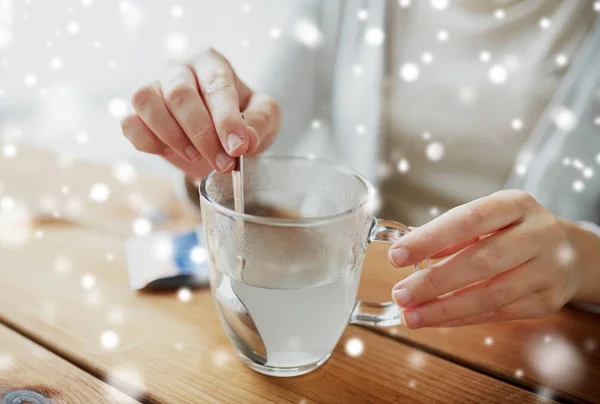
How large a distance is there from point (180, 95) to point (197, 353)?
0.23 meters

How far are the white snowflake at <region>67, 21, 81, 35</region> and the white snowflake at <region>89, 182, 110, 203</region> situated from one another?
2.90ft

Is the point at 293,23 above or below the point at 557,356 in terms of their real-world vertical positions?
above

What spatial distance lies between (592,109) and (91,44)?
4.06 feet

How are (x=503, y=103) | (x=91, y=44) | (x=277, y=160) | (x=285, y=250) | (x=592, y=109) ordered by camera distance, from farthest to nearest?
(x=91, y=44) → (x=503, y=103) → (x=592, y=109) → (x=277, y=160) → (x=285, y=250)

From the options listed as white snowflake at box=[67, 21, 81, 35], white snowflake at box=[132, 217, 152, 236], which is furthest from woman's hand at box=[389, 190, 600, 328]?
white snowflake at box=[67, 21, 81, 35]

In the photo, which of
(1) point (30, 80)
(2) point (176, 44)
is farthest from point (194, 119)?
(1) point (30, 80)

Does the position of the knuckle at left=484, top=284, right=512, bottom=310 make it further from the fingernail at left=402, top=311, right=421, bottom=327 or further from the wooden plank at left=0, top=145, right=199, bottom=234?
the wooden plank at left=0, top=145, right=199, bottom=234

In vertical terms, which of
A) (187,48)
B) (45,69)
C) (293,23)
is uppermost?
(293,23)

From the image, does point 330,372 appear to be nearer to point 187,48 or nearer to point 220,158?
point 220,158

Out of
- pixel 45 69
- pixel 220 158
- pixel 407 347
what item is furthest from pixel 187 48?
pixel 407 347

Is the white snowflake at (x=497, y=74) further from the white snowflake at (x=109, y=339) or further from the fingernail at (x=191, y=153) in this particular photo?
the white snowflake at (x=109, y=339)

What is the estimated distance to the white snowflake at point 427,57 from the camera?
3.54 feet

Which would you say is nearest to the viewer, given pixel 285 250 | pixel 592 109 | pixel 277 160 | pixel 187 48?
pixel 285 250

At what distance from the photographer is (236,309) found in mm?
425
